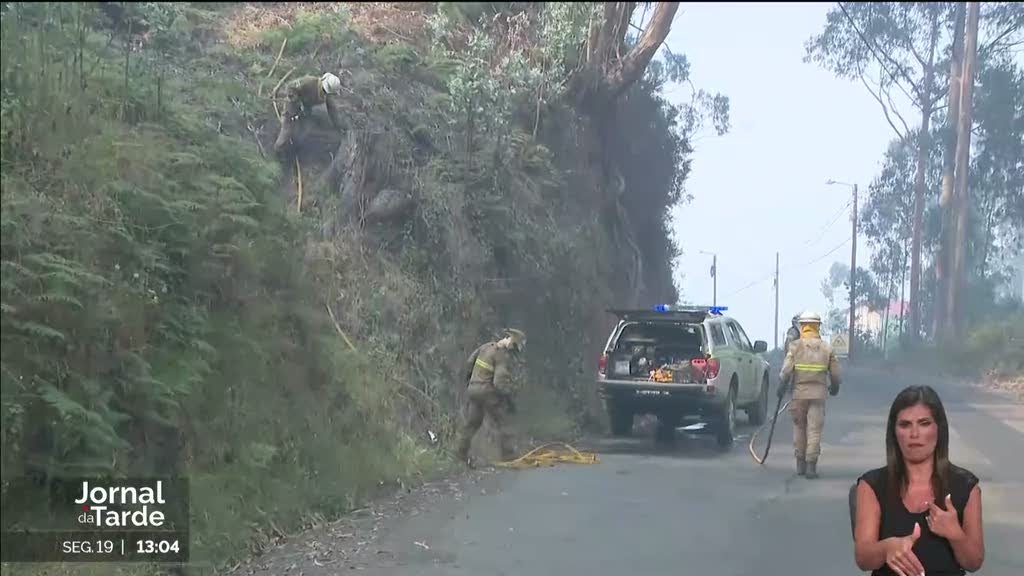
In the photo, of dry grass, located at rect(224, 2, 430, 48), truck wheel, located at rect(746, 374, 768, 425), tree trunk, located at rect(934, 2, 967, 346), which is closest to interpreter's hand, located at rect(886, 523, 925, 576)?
dry grass, located at rect(224, 2, 430, 48)

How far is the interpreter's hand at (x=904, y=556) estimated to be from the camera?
4094 mm

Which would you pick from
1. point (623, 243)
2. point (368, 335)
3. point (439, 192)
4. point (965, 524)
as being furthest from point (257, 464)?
point (623, 243)

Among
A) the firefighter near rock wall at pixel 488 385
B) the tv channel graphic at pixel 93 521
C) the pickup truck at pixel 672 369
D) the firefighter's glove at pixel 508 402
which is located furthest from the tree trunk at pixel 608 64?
the tv channel graphic at pixel 93 521

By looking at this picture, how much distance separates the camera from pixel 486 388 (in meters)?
14.4

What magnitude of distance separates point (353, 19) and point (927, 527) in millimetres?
17741

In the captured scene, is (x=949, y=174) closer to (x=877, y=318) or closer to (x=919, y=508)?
(x=877, y=318)

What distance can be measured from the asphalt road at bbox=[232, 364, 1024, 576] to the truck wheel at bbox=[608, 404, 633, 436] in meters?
0.52

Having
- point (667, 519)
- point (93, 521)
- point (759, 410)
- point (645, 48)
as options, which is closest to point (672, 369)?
point (759, 410)

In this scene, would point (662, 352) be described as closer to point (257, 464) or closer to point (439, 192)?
point (439, 192)

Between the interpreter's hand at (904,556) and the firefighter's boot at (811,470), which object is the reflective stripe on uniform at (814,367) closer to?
the firefighter's boot at (811,470)

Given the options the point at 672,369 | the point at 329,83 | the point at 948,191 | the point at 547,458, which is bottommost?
the point at 547,458

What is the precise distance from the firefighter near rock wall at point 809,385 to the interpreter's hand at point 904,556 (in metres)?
9.70

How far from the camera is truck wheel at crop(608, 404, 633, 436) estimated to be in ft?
56.8

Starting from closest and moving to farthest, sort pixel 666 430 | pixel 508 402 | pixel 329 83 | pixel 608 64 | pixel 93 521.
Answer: pixel 93 521, pixel 508 402, pixel 329 83, pixel 666 430, pixel 608 64
